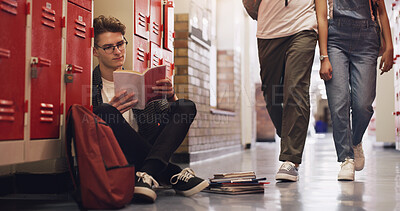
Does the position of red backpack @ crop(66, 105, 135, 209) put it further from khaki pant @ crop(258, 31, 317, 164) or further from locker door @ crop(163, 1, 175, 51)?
locker door @ crop(163, 1, 175, 51)

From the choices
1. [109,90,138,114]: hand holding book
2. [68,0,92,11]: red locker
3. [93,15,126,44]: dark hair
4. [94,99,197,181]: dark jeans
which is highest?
[68,0,92,11]: red locker

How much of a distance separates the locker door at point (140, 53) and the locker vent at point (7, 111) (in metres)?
1.15

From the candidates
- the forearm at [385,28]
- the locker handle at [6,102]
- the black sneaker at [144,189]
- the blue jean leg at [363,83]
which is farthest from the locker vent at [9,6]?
the forearm at [385,28]

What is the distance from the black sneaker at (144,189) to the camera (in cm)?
203

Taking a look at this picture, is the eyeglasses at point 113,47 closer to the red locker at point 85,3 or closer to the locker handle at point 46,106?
the red locker at point 85,3

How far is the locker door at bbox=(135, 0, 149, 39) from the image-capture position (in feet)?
9.71

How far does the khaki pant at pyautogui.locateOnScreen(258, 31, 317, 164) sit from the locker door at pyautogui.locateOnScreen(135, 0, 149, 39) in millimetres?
779

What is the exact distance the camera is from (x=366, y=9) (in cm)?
299

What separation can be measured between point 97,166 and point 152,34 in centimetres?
155

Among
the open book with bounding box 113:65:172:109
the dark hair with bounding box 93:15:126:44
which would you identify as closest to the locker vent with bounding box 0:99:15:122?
the open book with bounding box 113:65:172:109

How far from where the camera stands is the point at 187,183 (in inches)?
88.7

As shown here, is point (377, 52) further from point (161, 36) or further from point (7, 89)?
point (7, 89)

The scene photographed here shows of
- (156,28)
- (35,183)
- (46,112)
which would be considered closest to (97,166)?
(46,112)

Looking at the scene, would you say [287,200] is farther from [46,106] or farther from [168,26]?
[168,26]
